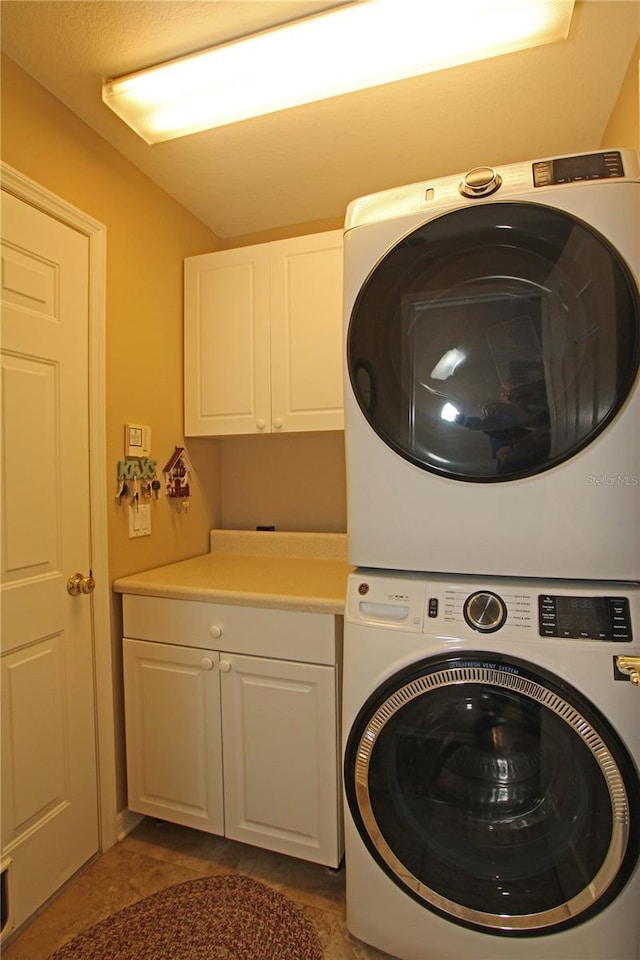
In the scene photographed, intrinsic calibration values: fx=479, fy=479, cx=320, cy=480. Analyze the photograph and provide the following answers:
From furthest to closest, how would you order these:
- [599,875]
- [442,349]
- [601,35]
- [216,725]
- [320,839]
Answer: [216,725]
[320,839]
[601,35]
[442,349]
[599,875]

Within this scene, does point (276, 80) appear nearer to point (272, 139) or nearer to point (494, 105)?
point (272, 139)

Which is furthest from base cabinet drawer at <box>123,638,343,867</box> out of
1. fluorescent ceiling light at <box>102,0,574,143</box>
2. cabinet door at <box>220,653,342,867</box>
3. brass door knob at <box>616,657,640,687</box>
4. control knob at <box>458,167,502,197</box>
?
fluorescent ceiling light at <box>102,0,574,143</box>

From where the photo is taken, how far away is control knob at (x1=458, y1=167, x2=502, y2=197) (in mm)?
1099

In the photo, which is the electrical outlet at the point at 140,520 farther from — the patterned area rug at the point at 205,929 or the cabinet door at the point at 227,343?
the patterned area rug at the point at 205,929

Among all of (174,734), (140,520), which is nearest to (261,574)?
(140,520)

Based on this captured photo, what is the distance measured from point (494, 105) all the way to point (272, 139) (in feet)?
2.49

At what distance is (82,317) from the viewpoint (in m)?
1.59

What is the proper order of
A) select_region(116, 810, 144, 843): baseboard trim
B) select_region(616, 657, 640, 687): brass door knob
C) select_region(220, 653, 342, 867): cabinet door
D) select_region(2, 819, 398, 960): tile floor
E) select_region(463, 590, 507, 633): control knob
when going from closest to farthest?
1. select_region(616, 657, 640, 687): brass door knob
2. select_region(463, 590, 507, 633): control knob
3. select_region(2, 819, 398, 960): tile floor
4. select_region(220, 653, 342, 867): cabinet door
5. select_region(116, 810, 144, 843): baseboard trim

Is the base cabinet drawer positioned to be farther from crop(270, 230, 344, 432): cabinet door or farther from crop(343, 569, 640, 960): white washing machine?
crop(270, 230, 344, 432): cabinet door

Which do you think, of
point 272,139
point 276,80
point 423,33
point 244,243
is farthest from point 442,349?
point 244,243

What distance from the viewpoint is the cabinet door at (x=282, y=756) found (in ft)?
4.74

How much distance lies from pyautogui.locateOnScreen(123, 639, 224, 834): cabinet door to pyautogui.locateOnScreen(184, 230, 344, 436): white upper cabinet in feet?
3.11

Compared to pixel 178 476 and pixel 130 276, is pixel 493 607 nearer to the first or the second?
pixel 178 476

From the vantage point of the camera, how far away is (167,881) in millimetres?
1508
